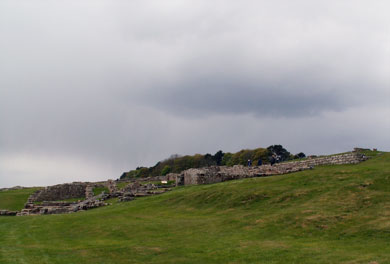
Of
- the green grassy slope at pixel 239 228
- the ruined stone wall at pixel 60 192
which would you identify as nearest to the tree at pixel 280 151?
the ruined stone wall at pixel 60 192

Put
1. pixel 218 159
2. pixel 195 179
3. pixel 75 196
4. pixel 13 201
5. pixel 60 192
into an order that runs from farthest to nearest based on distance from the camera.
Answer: pixel 218 159, pixel 75 196, pixel 60 192, pixel 13 201, pixel 195 179

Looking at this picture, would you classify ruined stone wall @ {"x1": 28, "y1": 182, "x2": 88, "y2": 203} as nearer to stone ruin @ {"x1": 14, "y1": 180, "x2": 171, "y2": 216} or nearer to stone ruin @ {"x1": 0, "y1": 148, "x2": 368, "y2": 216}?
stone ruin @ {"x1": 14, "y1": 180, "x2": 171, "y2": 216}

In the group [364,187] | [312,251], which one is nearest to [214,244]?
[312,251]

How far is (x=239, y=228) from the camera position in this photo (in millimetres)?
20234

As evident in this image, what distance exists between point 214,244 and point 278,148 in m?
98.4

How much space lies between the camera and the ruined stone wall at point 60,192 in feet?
166

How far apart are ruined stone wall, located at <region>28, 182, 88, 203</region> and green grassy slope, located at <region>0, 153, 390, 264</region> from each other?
2078 cm

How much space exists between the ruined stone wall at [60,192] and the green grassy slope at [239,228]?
68.2 ft

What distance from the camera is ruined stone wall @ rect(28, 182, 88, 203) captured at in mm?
50500

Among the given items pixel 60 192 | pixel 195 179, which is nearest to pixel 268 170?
Result: pixel 195 179

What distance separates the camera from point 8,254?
16500 mm

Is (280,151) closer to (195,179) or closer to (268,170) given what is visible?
(195,179)

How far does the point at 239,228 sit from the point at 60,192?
39.5 metres

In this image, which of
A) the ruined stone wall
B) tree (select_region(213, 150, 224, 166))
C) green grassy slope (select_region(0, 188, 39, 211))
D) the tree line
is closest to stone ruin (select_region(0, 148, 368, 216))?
the ruined stone wall
